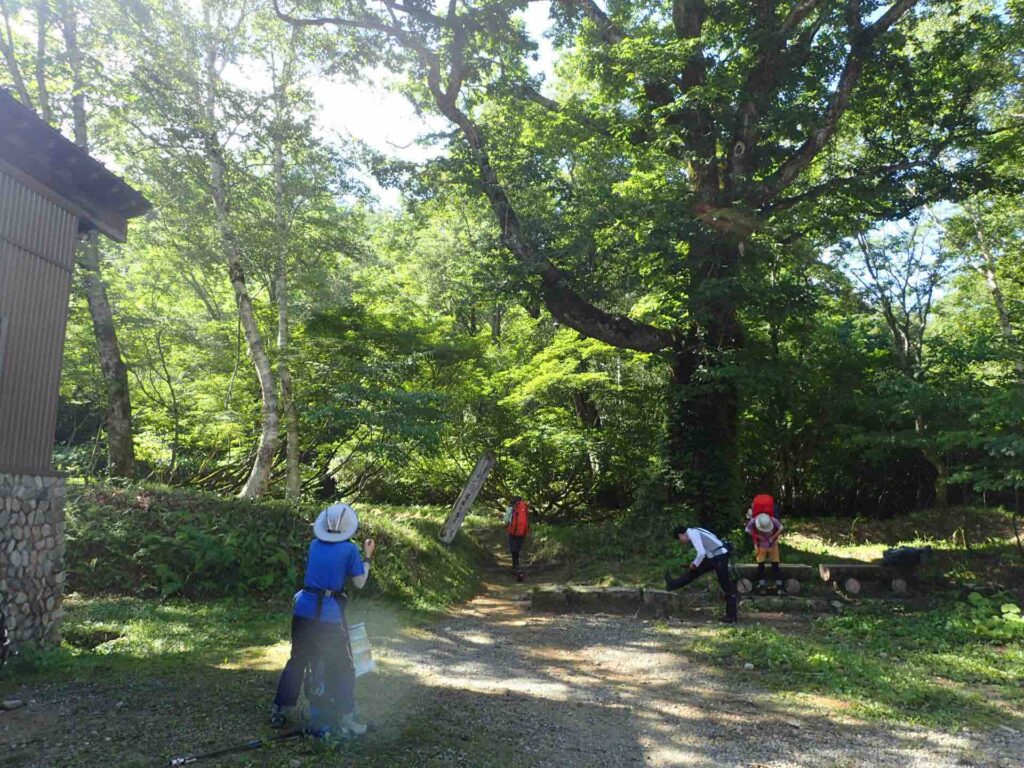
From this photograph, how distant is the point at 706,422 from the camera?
1570cm

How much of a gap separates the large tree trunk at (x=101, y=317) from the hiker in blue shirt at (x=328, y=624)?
34.3ft

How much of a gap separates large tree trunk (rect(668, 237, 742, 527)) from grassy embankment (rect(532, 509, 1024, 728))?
42.9 inches

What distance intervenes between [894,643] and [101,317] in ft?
48.1

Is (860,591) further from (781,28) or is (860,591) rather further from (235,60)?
(235,60)

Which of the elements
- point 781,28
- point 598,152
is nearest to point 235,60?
point 598,152

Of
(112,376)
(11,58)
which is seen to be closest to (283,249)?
(112,376)

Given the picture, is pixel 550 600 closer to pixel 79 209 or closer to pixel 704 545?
pixel 704 545

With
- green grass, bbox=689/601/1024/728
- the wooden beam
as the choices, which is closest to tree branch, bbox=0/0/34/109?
the wooden beam

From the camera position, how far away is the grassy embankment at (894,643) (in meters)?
6.27

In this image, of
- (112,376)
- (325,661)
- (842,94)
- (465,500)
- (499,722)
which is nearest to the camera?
(325,661)

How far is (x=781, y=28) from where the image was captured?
41.9 feet

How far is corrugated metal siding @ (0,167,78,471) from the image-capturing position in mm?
6785

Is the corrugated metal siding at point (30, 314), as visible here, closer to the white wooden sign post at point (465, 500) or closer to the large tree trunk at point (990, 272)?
the white wooden sign post at point (465, 500)

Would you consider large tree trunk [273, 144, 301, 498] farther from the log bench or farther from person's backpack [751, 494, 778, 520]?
the log bench
